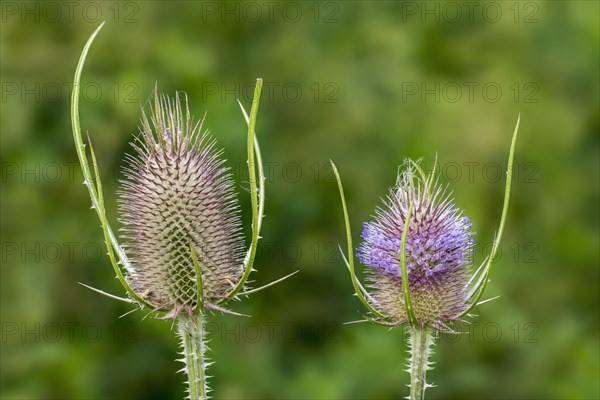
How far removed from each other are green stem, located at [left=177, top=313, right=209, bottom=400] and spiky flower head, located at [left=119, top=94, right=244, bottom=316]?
0.13 feet

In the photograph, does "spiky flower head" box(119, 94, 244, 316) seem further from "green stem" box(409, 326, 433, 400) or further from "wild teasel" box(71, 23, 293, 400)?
"green stem" box(409, 326, 433, 400)

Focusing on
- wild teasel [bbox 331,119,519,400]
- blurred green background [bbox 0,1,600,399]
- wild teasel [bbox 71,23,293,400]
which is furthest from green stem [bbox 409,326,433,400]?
blurred green background [bbox 0,1,600,399]

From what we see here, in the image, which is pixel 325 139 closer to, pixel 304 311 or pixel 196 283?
pixel 304 311

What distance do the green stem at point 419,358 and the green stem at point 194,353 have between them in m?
0.54

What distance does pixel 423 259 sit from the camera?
2443mm

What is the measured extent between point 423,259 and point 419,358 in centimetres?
26

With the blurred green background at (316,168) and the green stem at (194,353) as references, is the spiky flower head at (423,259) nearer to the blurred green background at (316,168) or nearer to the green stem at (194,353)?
the green stem at (194,353)

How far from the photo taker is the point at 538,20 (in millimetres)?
5488

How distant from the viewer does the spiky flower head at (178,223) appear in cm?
237

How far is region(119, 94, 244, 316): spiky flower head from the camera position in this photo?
2.37 metres

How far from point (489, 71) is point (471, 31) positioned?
324 millimetres

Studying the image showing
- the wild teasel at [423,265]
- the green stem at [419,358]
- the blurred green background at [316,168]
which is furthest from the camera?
the blurred green background at [316,168]

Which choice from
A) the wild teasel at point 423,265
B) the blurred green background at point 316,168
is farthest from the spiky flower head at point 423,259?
the blurred green background at point 316,168

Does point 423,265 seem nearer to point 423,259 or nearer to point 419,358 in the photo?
point 423,259
